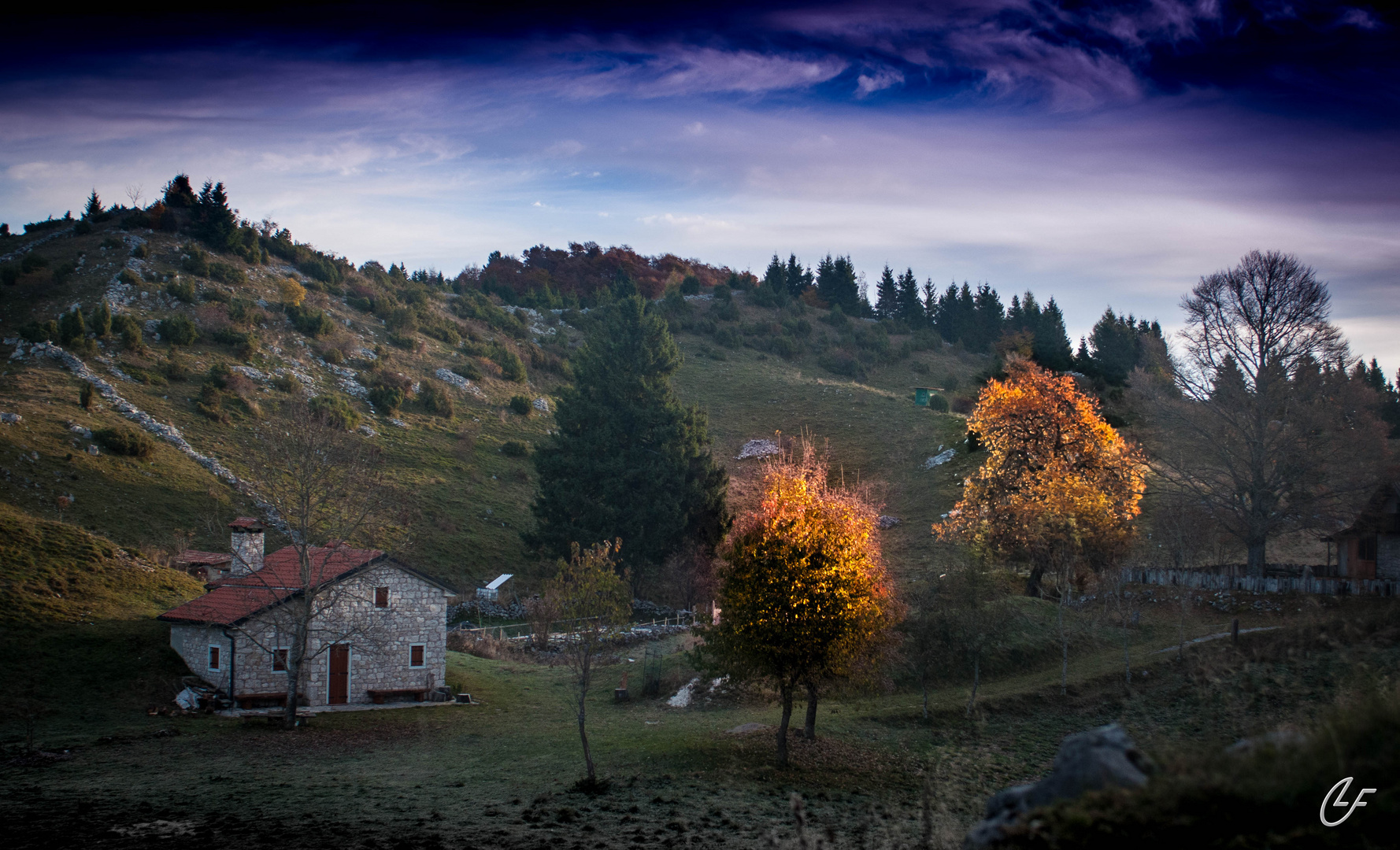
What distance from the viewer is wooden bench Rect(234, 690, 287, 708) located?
25128 mm

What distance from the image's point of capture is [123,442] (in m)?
41.2

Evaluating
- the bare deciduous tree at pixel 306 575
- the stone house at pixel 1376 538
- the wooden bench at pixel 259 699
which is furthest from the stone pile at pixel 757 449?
the wooden bench at pixel 259 699

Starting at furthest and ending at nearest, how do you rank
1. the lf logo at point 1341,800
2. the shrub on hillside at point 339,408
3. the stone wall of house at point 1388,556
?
the shrub on hillside at point 339,408 → the stone wall of house at point 1388,556 → the lf logo at point 1341,800

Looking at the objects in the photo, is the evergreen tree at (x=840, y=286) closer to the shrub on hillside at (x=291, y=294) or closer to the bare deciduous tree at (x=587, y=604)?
the shrub on hillside at (x=291, y=294)

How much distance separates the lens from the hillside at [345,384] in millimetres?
40875

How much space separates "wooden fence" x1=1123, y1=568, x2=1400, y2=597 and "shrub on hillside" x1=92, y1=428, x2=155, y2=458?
50.2 meters

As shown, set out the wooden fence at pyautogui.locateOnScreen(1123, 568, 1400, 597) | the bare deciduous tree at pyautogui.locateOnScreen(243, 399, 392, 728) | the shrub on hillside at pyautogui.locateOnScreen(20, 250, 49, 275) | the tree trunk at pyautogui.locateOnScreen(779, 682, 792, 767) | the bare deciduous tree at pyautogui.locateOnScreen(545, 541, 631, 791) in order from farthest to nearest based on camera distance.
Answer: the shrub on hillside at pyautogui.locateOnScreen(20, 250, 49, 275)
the wooden fence at pyautogui.locateOnScreen(1123, 568, 1400, 597)
the bare deciduous tree at pyautogui.locateOnScreen(243, 399, 392, 728)
the tree trunk at pyautogui.locateOnScreen(779, 682, 792, 767)
the bare deciduous tree at pyautogui.locateOnScreen(545, 541, 631, 791)

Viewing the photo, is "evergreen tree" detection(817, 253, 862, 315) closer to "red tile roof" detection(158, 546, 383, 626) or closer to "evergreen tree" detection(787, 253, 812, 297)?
"evergreen tree" detection(787, 253, 812, 297)

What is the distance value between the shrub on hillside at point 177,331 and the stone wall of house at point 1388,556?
70716 mm

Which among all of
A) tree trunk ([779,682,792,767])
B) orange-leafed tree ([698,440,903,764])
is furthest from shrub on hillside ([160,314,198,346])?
tree trunk ([779,682,792,767])

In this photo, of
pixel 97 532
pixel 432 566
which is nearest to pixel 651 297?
pixel 432 566

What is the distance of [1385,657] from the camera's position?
20.6 metres

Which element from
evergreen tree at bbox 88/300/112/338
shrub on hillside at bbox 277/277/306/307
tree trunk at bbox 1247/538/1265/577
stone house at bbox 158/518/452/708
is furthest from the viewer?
shrub on hillside at bbox 277/277/306/307

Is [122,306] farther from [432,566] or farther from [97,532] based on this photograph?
[432,566]
